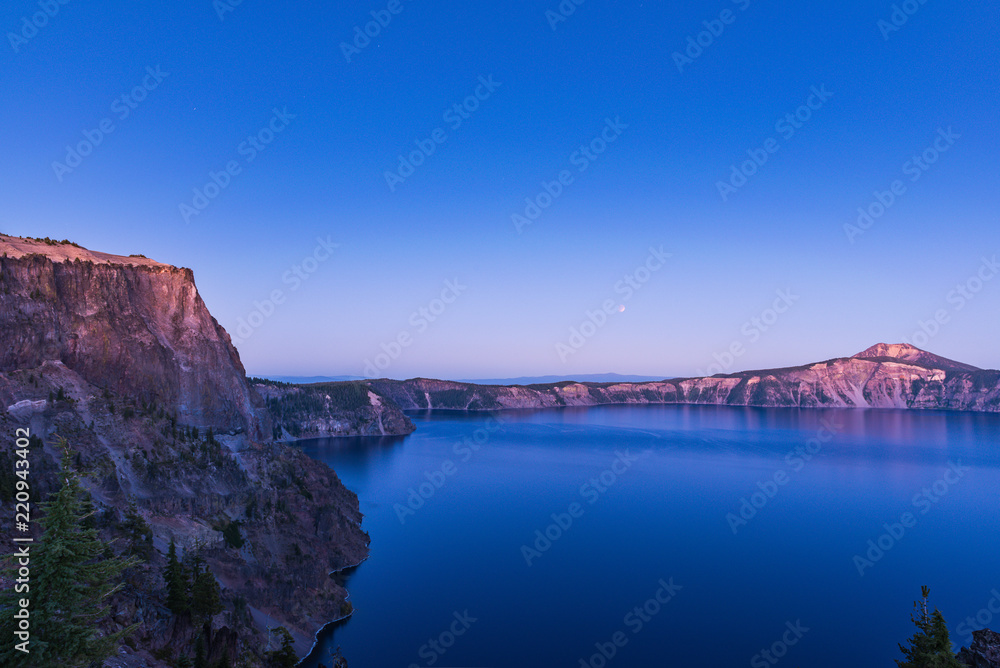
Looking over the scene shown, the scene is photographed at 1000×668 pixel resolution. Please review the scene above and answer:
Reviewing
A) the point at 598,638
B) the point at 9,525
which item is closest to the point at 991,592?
the point at 598,638

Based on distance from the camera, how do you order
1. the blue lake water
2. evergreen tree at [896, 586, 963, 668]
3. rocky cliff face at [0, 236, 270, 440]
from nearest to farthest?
evergreen tree at [896, 586, 963, 668] < the blue lake water < rocky cliff face at [0, 236, 270, 440]

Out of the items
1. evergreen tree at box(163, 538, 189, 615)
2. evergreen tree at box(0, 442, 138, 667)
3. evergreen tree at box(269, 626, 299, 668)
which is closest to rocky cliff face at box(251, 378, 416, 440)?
evergreen tree at box(269, 626, 299, 668)

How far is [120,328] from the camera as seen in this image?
173 feet

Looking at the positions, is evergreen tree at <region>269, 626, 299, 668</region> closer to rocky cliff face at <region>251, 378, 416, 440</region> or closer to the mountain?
the mountain

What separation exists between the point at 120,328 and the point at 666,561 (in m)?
64.5

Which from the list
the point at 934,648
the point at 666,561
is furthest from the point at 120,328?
the point at 934,648

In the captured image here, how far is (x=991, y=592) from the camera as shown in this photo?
5466 centimetres

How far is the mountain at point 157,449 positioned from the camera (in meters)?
37.4

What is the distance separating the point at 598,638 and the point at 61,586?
Answer: 40.6m

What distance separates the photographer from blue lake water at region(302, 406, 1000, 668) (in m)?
44.5

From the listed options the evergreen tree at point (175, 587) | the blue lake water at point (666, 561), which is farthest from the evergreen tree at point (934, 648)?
the evergreen tree at point (175, 587)

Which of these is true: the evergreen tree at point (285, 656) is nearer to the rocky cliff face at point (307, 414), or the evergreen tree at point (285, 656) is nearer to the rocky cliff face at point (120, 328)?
the rocky cliff face at point (120, 328)

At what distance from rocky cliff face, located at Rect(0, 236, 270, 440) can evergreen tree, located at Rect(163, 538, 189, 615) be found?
22890mm

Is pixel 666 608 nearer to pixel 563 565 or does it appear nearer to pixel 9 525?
pixel 563 565
